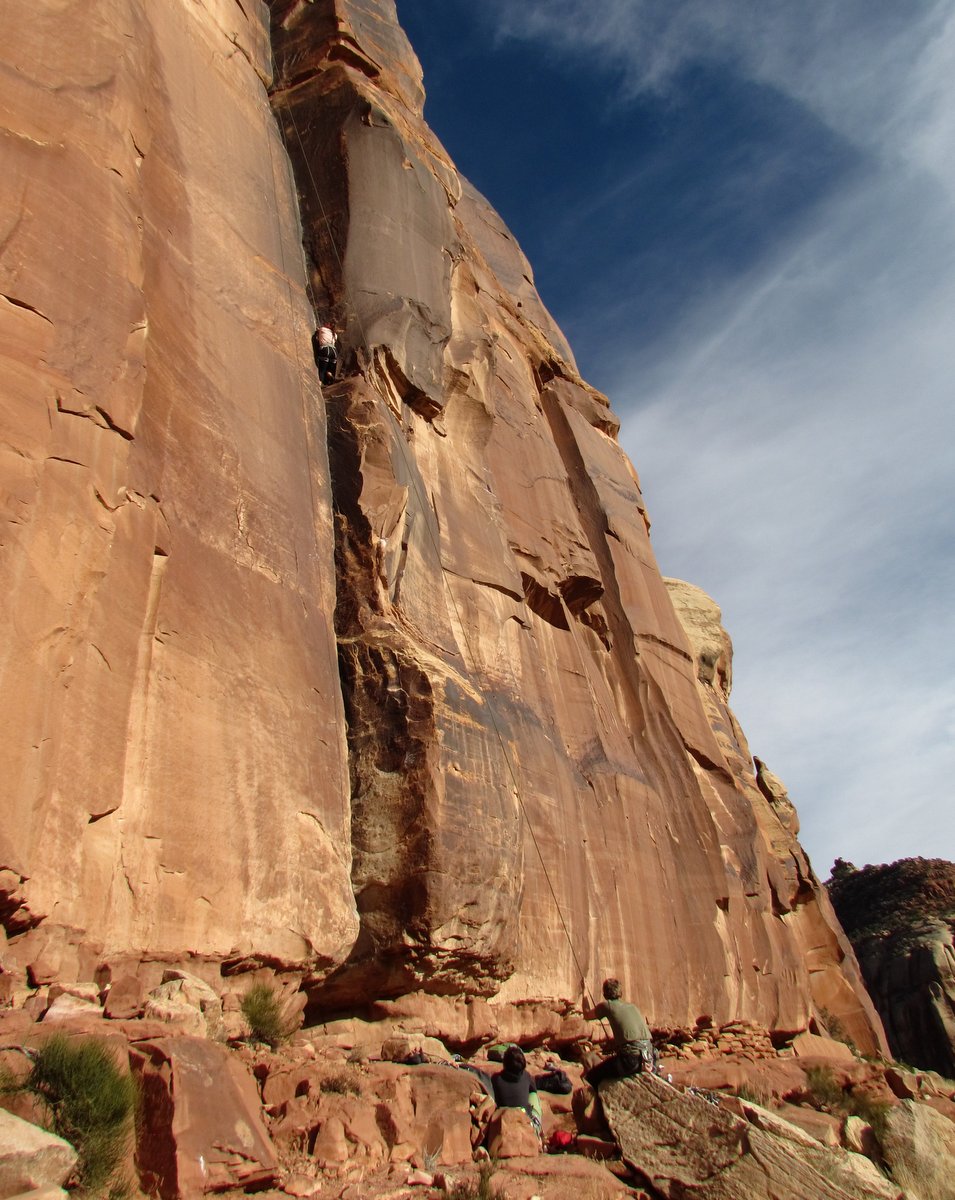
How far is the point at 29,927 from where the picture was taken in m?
6.20

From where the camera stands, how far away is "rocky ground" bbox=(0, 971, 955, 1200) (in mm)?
5297

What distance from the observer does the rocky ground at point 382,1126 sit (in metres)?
5.30

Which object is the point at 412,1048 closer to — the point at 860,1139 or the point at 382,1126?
the point at 382,1126

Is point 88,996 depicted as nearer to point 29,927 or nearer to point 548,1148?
point 29,927

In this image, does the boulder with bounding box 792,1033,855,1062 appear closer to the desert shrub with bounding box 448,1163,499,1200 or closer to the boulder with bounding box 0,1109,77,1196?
the desert shrub with bounding box 448,1163,499,1200

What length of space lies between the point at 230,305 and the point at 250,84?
5889 mm

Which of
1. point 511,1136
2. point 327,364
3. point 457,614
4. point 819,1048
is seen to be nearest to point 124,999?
point 511,1136

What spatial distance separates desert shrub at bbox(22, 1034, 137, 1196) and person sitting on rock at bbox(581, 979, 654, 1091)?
4.52 metres

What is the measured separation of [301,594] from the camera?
999 cm

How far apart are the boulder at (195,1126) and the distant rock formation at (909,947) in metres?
35.4

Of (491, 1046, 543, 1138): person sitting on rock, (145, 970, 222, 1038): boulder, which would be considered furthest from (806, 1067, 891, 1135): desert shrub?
(145, 970, 222, 1038): boulder

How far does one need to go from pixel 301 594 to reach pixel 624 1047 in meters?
5.00

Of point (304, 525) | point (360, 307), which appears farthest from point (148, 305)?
point (360, 307)

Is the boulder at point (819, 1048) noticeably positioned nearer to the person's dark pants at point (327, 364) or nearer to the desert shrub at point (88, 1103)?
the person's dark pants at point (327, 364)
